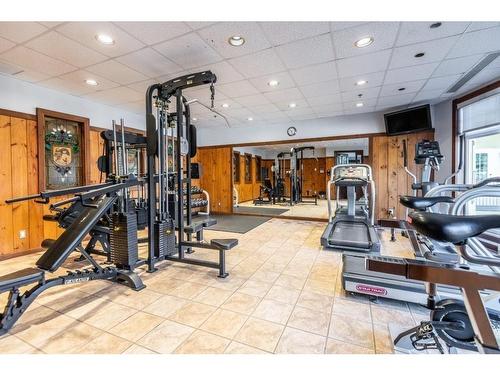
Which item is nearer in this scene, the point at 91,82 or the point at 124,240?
the point at 124,240

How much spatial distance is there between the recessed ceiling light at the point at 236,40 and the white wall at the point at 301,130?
156 inches

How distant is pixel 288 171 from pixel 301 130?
5.29 meters

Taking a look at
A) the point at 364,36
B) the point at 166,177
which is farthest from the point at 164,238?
the point at 364,36

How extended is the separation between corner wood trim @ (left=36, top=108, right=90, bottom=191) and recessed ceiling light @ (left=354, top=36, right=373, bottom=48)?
4902mm

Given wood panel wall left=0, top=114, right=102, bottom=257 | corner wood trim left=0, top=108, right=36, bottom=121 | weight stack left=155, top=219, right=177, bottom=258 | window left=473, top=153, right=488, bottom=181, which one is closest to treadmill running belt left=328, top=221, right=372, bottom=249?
window left=473, top=153, right=488, bottom=181

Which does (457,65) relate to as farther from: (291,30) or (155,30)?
(155,30)

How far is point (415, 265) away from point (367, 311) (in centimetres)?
114

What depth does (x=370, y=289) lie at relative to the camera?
2.19 m

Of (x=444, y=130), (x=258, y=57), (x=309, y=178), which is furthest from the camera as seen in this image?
(x=309, y=178)

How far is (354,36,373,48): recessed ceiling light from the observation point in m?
2.62

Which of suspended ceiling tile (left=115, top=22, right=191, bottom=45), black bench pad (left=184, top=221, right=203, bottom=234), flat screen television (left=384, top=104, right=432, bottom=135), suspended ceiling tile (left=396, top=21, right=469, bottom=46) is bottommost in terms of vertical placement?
black bench pad (left=184, top=221, right=203, bottom=234)

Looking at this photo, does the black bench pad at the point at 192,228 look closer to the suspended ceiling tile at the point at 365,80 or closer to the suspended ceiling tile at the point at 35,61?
the suspended ceiling tile at the point at 35,61

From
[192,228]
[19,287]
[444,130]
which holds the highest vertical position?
[444,130]

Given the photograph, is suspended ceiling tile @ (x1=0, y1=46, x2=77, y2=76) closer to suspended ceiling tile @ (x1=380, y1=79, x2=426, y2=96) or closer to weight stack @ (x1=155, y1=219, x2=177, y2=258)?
weight stack @ (x1=155, y1=219, x2=177, y2=258)
